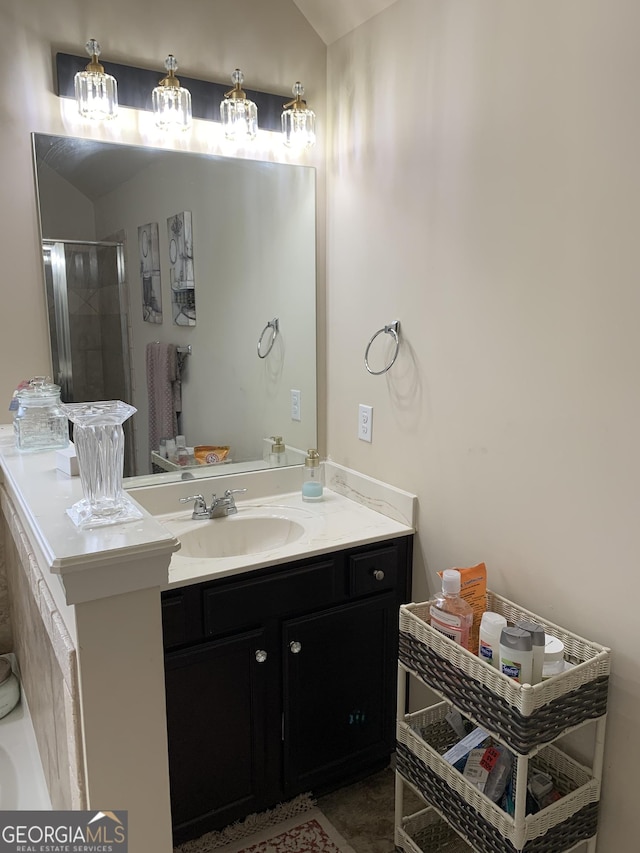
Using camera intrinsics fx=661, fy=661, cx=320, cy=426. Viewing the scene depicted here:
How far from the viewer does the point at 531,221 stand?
60.6 inches

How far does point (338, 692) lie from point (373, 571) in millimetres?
381

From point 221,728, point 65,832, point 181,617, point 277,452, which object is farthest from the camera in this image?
point 277,452

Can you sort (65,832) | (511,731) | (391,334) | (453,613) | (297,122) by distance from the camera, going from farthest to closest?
(297,122) → (391,334) → (453,613) → (511,731) → (65,832)

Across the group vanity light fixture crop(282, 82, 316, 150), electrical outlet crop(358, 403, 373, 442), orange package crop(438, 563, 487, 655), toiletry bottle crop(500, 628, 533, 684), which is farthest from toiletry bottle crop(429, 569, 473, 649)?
vanity light fixture crop(282, 82, 316, 150)

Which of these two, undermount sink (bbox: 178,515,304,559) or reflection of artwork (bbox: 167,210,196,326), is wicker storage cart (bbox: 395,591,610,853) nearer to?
undermount sink (bbox: 178,515,304,559)

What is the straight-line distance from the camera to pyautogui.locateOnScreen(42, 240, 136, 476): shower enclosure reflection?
1.94m

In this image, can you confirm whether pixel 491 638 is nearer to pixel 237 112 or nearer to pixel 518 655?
pixel 518 655

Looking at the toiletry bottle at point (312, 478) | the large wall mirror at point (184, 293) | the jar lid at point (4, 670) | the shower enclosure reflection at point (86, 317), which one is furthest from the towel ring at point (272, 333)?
the jar lid at point (4, 670)

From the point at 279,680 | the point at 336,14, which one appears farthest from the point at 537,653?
the point at 336,14

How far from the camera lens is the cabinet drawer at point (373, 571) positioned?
1.93 meters

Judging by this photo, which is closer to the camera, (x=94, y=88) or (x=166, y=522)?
(x=94, y=88)

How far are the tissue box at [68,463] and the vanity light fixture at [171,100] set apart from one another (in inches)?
41.7

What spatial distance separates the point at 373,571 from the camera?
77.7 inches

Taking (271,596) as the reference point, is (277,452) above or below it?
above
